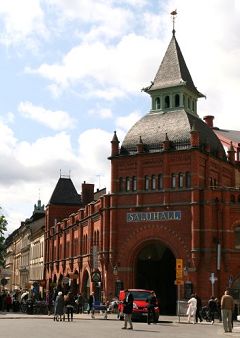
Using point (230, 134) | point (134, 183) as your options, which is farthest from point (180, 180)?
point (230, 134)

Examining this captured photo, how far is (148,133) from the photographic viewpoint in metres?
55.6

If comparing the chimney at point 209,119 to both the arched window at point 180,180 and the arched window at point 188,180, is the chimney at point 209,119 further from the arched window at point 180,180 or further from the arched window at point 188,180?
the arched window at point 188,180

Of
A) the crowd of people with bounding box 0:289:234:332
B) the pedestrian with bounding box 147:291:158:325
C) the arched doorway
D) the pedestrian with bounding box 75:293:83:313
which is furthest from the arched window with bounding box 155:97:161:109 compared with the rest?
the pedestrian with bounding box 147:291:158:325

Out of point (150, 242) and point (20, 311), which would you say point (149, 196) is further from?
point (20, 311)

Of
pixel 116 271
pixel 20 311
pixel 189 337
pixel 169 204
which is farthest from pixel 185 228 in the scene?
pixel 189 337

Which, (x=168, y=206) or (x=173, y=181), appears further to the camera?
(x=173, y=181)

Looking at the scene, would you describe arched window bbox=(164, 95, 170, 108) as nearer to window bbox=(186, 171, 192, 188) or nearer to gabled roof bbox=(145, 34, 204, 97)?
gabled roof bbox=(145, 34, 204, 97)

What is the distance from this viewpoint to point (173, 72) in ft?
196

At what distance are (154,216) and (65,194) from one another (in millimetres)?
39816

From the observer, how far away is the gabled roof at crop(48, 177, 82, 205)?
9031 cm

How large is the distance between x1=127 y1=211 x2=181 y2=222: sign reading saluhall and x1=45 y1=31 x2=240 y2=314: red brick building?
0.27 ft

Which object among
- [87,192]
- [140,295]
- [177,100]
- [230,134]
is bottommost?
[140,295]

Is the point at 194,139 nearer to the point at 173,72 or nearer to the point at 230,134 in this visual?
the point at 173,72

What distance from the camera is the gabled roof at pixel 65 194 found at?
90312 mm
